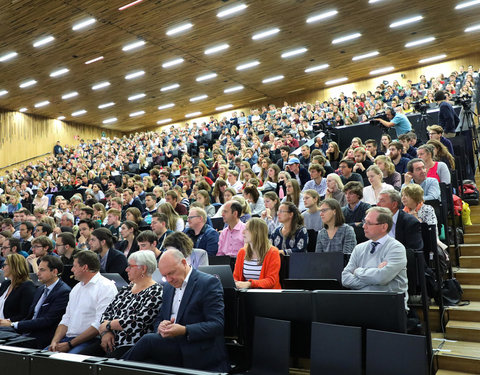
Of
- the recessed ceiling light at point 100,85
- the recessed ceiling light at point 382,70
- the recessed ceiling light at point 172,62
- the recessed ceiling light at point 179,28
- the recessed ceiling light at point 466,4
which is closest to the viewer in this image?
the recessed ceiling light at point 466,4

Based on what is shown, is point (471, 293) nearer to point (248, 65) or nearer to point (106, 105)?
point (248, 65)

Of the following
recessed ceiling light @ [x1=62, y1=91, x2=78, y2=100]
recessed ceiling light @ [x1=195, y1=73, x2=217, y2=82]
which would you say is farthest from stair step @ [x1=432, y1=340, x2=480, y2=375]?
recessed ceiling light @ [x1=62, y1=91, x2=78, y2=100]

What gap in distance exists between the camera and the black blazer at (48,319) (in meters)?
3.67

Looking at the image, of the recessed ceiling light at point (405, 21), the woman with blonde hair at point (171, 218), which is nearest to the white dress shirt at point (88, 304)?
the woman with blonde hair at point (171, 218)

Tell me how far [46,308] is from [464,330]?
3.14 meters

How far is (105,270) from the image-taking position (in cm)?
457

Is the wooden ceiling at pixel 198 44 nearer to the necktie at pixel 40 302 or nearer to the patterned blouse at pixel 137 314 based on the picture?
the necktie at pixel 40 302

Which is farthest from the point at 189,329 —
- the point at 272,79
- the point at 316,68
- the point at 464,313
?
the point at 272,79

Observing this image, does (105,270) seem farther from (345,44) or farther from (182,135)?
(345,44)

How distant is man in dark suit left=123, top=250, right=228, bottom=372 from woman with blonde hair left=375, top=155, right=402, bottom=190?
126 inches

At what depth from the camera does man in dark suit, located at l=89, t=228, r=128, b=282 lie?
14.9 feet

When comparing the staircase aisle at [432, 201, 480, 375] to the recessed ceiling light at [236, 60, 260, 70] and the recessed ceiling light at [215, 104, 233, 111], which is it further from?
the recessed ceiling light at [215, 104, 233, 111]

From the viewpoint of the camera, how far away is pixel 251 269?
366 cm

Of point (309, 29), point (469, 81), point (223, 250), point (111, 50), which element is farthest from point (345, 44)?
point (223, 250)
